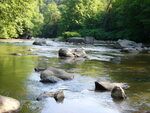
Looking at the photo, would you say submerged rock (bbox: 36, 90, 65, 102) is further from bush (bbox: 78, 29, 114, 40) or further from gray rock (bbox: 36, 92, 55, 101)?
bush (bbox: 78, 29, 114, 40)

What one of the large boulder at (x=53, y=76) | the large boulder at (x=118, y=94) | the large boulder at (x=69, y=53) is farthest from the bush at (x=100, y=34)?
the large boulder at (x=118, y=94)

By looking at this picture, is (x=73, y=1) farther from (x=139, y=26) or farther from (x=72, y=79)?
(x=72, y=79)

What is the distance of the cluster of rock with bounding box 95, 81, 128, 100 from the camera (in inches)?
371

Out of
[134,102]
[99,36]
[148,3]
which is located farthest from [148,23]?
[134,102]

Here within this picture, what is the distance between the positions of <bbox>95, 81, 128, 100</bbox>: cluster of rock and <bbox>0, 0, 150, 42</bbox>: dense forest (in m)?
8.76

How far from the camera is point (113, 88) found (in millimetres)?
9734

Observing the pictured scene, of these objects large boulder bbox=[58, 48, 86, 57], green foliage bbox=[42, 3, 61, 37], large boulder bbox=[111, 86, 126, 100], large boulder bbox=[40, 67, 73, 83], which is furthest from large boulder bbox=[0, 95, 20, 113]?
green foliage bbox=[42, 3, 61, 37]

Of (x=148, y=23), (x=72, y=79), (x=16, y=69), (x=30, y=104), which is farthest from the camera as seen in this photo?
(x=148, y=23)

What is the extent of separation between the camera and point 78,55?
2422cm

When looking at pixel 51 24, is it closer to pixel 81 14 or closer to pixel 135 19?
pixel 81 14

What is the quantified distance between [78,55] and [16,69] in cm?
982

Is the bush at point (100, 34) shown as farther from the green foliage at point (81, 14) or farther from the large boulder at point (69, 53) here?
the large boulder at point (69, 53)

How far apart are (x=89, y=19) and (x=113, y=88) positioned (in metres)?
60.8

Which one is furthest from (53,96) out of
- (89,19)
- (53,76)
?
(89,19)
